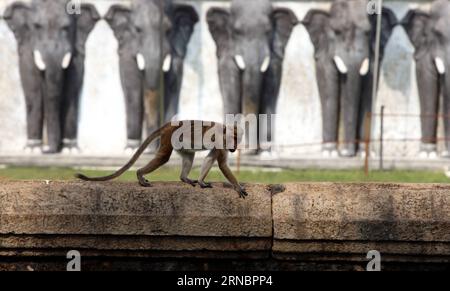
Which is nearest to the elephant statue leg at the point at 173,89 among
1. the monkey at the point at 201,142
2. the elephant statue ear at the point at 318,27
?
the elephant statue ear at the point at 318,27

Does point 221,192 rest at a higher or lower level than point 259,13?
lower

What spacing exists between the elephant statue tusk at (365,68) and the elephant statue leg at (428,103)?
2.84 feet

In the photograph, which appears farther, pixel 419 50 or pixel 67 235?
pixel 419 50

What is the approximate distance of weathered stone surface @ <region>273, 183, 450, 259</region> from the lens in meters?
3.81

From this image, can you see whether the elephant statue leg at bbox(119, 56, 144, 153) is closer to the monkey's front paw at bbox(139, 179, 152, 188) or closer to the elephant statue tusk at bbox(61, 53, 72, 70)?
the elephant statue tusk at bbox(61, 53, 72, 70)

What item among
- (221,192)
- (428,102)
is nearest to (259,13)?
(428,102)

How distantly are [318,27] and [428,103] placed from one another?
210cm

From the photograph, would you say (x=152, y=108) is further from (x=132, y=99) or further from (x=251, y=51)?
(x=251, y=51)

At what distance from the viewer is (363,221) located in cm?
381

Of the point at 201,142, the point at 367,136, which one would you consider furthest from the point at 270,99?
the point at 201,142

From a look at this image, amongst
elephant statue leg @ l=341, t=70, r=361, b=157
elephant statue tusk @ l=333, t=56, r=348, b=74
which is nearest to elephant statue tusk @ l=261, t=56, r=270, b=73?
elephant statue tusk @ l=333, t=56, r=348, b=74

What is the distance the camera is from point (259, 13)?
38.0 ft

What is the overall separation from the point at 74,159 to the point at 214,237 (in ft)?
26.2

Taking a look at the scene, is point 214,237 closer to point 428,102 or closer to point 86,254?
point 86,254
